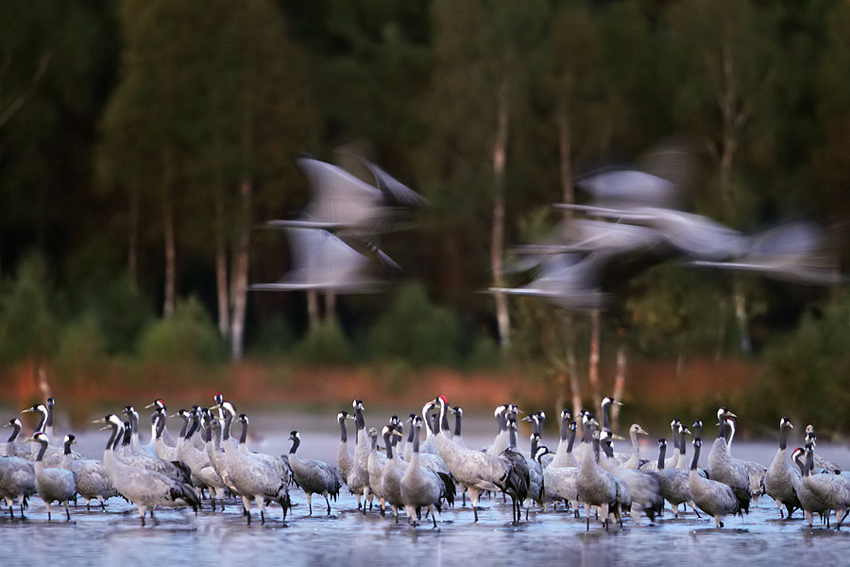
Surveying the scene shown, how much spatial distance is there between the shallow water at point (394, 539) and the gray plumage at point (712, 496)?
22 centimetres

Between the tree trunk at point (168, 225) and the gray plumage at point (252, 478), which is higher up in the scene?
the tree trunk at point (168, 225)

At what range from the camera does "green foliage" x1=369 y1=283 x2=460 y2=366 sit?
32281mm

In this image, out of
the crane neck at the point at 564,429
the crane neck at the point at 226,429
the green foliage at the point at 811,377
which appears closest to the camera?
the crane neck at the point at 226,429

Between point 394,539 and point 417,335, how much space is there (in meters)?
18.3

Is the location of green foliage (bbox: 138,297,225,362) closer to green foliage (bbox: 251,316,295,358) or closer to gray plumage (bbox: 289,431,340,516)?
green foliage (bbox: 251,316,295,358)

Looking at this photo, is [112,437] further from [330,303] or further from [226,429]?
[330,303]

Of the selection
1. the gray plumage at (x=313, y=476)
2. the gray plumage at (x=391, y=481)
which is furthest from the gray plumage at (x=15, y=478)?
the gray plumage at (x=391, y=481)

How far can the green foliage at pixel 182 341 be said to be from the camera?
100ft

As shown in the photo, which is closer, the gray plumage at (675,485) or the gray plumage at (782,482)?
the gray plumage at (782,482)

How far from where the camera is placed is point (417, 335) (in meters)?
32.7

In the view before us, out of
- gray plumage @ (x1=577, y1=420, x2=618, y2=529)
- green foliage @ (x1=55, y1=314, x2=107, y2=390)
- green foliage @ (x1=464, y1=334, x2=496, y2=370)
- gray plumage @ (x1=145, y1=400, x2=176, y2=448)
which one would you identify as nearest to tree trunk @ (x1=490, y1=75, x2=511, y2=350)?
green foliage @ (x1=464, y1=334, x2=496, y2=370)

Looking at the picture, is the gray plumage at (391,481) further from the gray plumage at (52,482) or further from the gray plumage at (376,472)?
the gray plumage at (52,482)

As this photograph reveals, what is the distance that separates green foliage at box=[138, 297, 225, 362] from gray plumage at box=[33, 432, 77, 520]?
14.5 m

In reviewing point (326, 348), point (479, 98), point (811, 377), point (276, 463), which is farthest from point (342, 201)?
point (479, 98)
